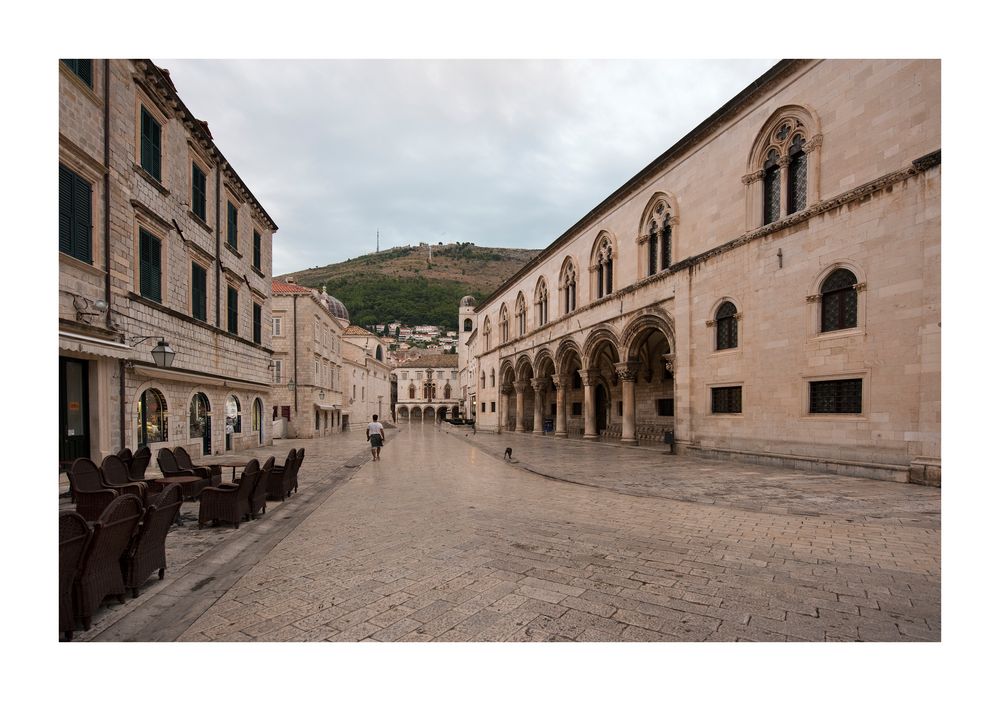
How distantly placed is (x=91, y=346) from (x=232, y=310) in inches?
397

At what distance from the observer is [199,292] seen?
16.0m

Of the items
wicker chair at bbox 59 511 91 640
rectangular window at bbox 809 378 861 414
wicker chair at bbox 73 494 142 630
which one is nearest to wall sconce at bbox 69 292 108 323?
wicker chair at bbox 73 494 142 630

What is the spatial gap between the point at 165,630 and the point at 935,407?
1357 centimetres

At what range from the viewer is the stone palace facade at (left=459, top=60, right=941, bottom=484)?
10.8m

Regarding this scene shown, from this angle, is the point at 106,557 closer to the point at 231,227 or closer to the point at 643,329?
the point at 231,227

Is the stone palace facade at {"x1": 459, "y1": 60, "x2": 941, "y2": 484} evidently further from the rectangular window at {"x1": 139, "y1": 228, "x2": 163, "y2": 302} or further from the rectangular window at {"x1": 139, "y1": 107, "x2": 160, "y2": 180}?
the rectangular window at {"x1": 139, "y1": 107, "x2": 160, "y2": 180}

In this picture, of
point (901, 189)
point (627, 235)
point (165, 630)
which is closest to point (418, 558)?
point (165, 630)

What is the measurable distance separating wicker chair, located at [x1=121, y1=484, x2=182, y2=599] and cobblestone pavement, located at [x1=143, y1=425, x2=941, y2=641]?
28cm

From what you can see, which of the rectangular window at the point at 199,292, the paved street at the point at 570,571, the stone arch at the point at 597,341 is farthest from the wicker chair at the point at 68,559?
the stone arch at the point at 597,341

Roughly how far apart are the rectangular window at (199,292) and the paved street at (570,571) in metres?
9.41

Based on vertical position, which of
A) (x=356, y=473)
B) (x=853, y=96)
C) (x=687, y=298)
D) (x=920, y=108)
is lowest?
(x=356, y=473)

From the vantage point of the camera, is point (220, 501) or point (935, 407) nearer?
point (220, 501)

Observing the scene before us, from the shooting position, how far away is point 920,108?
1071cm

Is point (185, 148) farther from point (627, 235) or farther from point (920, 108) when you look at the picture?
point (920, 108)
